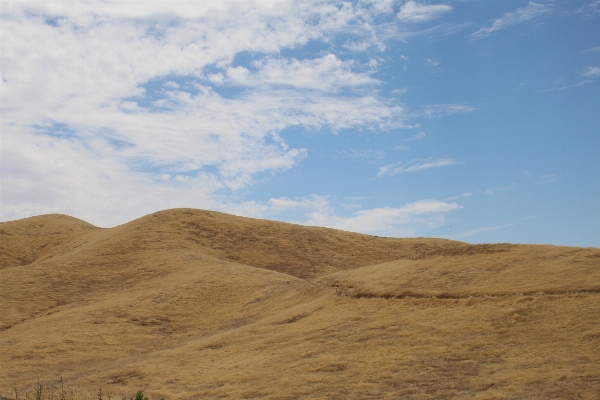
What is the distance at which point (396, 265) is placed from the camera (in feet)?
110

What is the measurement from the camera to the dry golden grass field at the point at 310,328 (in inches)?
698

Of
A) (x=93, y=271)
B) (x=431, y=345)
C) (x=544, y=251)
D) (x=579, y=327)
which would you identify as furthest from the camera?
(x=93, y=271)

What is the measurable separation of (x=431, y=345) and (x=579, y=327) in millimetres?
5117

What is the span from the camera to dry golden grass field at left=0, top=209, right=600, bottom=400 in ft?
58.1

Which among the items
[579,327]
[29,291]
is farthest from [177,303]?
[579,327]

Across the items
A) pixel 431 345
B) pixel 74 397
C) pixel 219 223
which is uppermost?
pixel 219 223

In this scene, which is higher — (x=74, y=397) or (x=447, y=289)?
→ (x=447, y=289)

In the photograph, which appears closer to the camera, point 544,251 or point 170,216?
point 544,251

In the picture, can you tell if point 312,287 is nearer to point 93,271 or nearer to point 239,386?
point 239,386

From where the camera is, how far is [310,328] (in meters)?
25.8

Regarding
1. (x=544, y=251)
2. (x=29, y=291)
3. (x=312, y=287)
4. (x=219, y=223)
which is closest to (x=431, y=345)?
(x=544, y=251)

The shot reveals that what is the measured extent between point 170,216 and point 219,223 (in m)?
5.84

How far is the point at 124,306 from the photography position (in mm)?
37750

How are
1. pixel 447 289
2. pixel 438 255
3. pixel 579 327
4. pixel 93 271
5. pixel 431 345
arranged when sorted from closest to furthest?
1. pixel 579 327
2. pixel 431 345
3. pixel 447 289
4. pixel 438 255
5. pixel 93 271
